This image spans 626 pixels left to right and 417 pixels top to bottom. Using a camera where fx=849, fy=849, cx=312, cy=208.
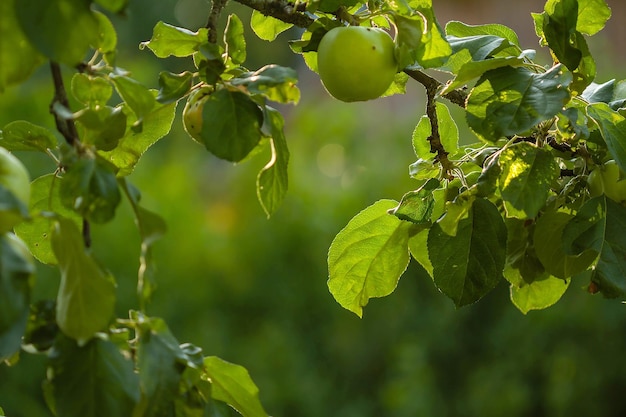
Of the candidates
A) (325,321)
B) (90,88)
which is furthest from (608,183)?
(325,321)

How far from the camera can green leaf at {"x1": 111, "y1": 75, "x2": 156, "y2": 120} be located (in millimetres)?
512

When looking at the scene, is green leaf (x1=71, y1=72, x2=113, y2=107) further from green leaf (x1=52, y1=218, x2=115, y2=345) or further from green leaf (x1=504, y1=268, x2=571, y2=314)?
green leaf (x1=504, y1=268, x2=571, y2=314)

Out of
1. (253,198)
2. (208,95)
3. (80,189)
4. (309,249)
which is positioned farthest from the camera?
(253,198)

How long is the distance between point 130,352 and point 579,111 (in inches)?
14.4

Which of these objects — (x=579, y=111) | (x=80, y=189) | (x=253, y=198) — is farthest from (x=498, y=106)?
(x=253, y=198)

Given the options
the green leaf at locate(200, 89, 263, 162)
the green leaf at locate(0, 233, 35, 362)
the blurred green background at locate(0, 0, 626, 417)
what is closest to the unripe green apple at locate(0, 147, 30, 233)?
the green leaf at locate(0, 233, 35, 362)

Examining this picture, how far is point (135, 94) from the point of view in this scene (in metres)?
0.51

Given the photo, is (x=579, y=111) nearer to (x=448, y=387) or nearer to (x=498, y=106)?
(x=498, y=106)

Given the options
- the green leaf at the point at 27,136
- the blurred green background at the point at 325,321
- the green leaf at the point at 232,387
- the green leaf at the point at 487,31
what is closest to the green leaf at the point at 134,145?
the green leaf at the point at 27,136

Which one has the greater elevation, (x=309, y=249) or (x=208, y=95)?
(x=208, y=95)

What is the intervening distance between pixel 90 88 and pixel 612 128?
1.18 feet

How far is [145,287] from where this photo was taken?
455 mm

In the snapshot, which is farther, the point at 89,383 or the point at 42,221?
the point at 42,221

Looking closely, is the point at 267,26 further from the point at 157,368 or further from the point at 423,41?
the point at 157,368
